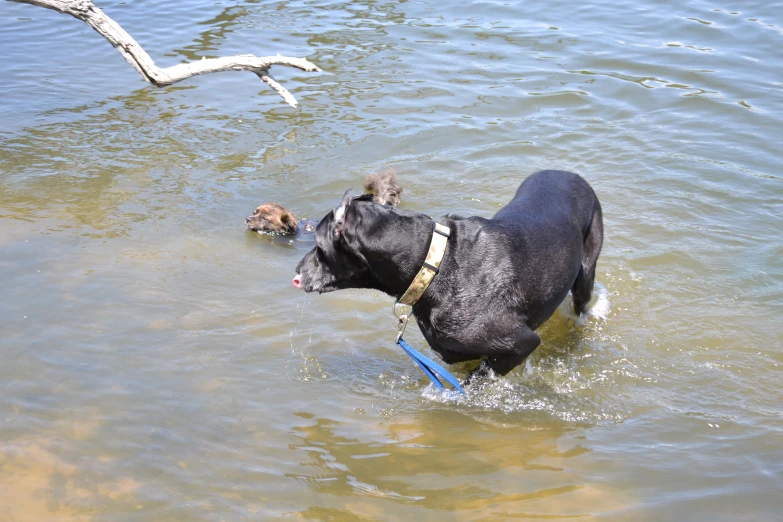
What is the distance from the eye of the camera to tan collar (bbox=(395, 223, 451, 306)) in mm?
4441

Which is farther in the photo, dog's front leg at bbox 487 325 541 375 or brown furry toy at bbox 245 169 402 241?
brown furry toy at bbox 245 169 402 241

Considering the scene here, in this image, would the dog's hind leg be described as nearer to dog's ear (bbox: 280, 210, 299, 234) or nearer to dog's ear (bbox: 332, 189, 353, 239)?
dog's ear (bbox: 332, 189, 353, 239)

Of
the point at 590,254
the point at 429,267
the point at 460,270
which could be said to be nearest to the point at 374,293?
the point at 590,254

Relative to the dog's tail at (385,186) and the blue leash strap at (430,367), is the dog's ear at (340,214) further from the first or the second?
the dog's tail at (385,186)

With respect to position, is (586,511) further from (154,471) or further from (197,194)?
(197,194)

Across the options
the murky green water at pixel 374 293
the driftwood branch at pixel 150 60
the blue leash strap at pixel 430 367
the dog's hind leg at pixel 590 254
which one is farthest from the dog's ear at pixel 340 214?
the driftwood branch at pixel 150 60

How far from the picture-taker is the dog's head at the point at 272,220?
7.44 meters

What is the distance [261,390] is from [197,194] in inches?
157

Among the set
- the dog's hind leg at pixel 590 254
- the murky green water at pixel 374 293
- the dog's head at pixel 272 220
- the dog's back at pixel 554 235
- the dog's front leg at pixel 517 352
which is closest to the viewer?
the murky green water at pixel 374 293

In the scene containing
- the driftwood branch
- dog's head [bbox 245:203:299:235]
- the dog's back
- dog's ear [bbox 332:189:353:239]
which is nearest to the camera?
dog's ear [bbox 332:189:353:239]

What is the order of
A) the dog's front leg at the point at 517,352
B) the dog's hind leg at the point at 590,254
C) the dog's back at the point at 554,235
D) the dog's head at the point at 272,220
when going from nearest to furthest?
the dog's front leg at the point at 517,352, the dog's back at the point at 554,235, the dog's hind leg at the point at 590,254, the dog's head at the point at 272,220

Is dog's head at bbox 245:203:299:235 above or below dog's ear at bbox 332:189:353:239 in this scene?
below

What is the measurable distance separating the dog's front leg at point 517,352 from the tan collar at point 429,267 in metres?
0.72

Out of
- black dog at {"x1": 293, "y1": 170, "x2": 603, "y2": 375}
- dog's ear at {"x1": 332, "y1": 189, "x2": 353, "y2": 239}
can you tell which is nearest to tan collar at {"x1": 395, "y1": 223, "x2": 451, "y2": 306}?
black dog at {"x1": 293, "y1": 170, "x2": 603, "y2": 375}
